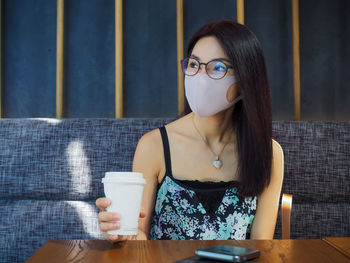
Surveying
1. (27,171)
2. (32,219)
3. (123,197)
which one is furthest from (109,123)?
(123,197)

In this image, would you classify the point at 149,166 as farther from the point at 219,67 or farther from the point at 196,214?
the point at 219,67

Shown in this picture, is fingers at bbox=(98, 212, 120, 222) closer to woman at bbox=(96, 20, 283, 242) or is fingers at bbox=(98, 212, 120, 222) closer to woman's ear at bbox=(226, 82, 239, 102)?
woman at bbox=(96, 20, 283, 242)

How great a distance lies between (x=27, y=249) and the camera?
1.49 meters

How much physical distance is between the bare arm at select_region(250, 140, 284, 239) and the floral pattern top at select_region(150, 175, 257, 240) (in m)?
0.02

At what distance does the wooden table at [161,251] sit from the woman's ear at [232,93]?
1.81 ft

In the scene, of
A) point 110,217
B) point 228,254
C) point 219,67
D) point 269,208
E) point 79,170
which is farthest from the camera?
point 79,170

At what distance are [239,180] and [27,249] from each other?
0.86 m

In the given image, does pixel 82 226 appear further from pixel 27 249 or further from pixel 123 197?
pixel 123 197

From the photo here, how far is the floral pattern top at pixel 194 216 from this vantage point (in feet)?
3.96

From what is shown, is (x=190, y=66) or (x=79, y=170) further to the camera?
(x=79, y=170)

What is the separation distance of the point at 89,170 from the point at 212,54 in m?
0.72

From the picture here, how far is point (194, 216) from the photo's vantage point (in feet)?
3.98

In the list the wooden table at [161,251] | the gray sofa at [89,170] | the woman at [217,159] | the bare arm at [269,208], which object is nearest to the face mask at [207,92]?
the woman at [217,159]

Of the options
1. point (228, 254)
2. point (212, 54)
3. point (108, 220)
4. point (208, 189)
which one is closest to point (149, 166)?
point (208, 189)
